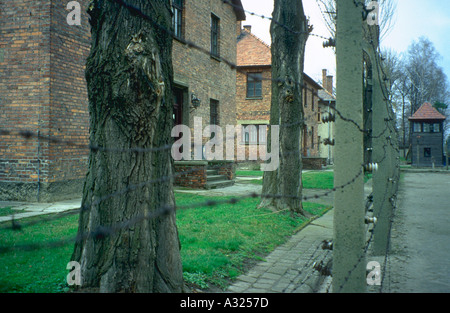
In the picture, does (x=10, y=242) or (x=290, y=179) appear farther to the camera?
(x=290, y=179)

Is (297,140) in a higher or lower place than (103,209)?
higher

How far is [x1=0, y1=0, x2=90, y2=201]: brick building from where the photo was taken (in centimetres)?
824

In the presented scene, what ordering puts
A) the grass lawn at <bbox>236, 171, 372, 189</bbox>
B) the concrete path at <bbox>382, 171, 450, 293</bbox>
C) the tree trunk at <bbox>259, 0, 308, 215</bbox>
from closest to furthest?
the concrete path at <bbox>382, 171, 450, 293</bbox> < the tree trunk at <bbox>259, 0, 308, 215</bbox> < the grass lawn at <bbox>236, 171, 372, 189</bbox>

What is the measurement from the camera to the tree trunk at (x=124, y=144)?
8.81 ft

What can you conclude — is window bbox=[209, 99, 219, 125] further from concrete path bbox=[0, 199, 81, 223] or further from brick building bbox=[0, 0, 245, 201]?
concrete path bbox=[0, 199, 81, 223]

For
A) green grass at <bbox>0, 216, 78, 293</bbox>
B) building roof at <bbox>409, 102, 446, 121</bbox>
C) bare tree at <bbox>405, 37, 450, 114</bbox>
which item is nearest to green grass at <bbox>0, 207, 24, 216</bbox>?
green grass at <bbox>0, 216, 78, 293</bbox>

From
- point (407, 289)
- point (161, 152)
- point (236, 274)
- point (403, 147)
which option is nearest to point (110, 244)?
point (161, 152)

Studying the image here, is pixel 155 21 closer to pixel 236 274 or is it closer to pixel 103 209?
pixel 103 209

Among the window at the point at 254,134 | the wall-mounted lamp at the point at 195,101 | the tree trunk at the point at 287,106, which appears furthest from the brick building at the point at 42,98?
the window at the point at 254,134

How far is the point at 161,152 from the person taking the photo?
297 centimetres

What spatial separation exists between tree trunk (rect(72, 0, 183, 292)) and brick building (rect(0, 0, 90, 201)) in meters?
6.13

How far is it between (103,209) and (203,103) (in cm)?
1194

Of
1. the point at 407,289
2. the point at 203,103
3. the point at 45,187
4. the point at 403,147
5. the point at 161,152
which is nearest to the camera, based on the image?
the point at 161,152

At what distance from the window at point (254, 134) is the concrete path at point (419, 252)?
16.7 m
